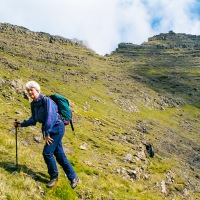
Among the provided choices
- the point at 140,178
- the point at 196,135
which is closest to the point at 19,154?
the point at 140,178

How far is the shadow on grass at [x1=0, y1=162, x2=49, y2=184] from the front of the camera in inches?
507

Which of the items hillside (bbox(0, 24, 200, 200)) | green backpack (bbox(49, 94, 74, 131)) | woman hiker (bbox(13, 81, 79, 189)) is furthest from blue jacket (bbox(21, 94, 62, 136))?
hillside (bbox(0, 24, 200, 200))

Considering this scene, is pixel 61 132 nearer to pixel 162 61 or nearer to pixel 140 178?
pixel 140 178

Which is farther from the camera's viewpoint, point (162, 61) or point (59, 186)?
point (162, 61)

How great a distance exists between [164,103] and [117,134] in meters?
61.4

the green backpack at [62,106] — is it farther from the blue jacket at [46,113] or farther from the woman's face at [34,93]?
the woman's face at [34,93]

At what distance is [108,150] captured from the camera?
30.2m

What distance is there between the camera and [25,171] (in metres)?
13.2

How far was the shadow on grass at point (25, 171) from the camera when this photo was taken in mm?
12883

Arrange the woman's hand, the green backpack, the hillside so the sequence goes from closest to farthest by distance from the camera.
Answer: the woman's hand → the green backpack → the hillside

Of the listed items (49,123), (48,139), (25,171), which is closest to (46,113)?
(49,123)

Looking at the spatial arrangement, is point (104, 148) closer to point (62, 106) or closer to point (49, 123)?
point (62, 106)

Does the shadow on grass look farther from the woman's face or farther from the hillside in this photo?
the woman's face

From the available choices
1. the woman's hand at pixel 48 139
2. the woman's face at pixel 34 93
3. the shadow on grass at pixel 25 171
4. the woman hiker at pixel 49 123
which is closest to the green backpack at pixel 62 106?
the woman hiker at pixel 49 123
